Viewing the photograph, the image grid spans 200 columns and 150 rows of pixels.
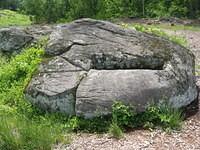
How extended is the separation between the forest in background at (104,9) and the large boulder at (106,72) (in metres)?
18.7

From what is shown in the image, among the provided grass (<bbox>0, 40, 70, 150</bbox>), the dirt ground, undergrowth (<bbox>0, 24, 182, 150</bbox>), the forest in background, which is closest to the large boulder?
undergrowth (<bbox>0, 24, 182, 150</bbox>)

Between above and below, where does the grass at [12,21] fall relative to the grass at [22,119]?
above

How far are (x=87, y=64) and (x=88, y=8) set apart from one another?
20.9 meters

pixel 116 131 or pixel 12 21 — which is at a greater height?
pixel 12 21

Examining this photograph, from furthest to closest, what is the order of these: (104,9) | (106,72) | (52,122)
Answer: (104,9) → (106,72) → (52,122)

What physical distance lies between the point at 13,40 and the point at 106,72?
253 inches

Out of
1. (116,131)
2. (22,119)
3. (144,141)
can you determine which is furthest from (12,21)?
(144,141)

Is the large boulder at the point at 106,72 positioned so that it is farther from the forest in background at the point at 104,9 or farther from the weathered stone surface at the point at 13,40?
the forest in background at the point at 104,9

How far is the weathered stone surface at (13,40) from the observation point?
35.4 ft

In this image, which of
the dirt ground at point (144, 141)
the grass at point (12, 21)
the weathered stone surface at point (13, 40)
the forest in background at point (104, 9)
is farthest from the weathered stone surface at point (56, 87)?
the grass at point (12, 21)

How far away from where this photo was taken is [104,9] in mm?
26906

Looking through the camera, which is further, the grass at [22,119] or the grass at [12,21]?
the grass at [12,21]

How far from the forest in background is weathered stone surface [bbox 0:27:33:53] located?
1509 centimetres

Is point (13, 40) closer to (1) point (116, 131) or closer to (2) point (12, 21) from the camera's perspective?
(1) point (116, 131)
